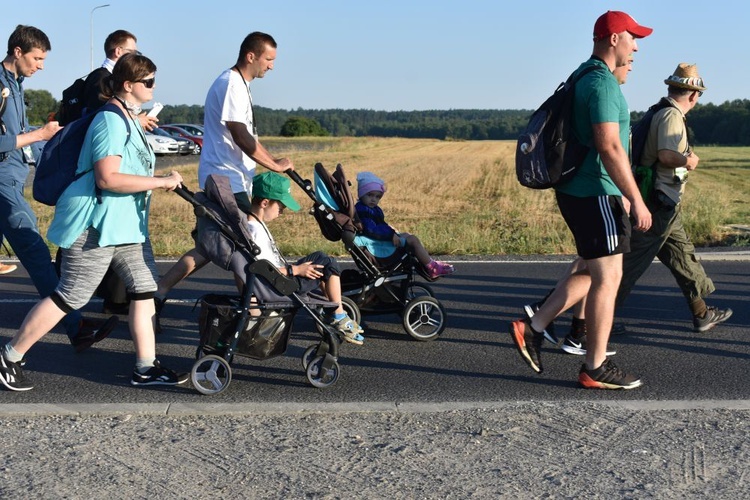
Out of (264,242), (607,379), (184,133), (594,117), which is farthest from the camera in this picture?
(184,133)

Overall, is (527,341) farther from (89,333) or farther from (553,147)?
(89,333)

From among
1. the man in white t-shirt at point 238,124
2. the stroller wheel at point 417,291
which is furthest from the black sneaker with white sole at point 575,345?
the man in white t-shirt at point 238,124

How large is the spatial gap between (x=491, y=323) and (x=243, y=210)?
230 centimetres

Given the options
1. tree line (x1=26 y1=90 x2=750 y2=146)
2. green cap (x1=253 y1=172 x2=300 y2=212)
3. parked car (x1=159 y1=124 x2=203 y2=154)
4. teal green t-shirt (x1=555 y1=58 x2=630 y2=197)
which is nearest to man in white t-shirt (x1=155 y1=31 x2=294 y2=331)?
green cap (x1=253 y1=172 x2=300 y2=212)

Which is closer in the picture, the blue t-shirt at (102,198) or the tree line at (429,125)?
the blue t-shirt at (102,198)

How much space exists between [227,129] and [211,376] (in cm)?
184

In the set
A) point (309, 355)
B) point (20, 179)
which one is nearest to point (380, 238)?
point (309, 355)

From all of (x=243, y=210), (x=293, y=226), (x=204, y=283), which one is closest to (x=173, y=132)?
(x=293, y=226)

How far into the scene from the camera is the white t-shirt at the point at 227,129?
21.5 feet

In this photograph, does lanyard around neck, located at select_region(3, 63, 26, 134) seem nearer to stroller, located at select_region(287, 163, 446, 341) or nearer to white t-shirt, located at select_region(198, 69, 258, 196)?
white t-shirt, located at select_region(198, 69, 258, 196)

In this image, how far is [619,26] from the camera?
5445mm

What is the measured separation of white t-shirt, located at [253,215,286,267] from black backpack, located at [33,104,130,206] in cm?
106

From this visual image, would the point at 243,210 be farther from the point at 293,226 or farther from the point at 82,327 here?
the point at 293,226

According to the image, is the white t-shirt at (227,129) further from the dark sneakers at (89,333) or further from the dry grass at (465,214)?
the dry grass at (465,214)
